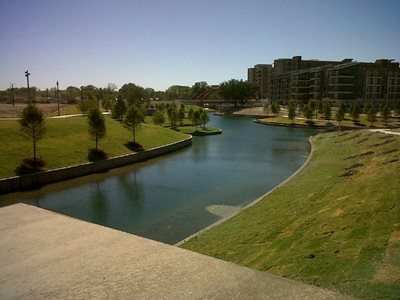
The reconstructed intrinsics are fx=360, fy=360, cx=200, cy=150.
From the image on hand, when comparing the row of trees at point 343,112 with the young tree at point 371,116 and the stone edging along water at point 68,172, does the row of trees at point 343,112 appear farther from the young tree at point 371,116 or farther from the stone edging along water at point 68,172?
the stone edging along water at point 68,172

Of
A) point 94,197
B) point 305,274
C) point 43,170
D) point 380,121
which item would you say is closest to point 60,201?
point 94,197

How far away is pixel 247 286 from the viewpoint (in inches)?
288

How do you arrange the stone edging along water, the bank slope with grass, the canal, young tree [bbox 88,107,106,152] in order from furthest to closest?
young tree [bbox 88,107,106,152]
the stone edging along water
the canal
the bank slope with grass

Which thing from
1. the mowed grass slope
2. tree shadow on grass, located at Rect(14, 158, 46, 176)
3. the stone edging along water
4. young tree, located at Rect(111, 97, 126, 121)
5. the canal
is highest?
young tree, located at Rect(111, 97, 126, 121)

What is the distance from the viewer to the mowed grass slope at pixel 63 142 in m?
32.3

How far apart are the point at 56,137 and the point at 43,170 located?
925 cm

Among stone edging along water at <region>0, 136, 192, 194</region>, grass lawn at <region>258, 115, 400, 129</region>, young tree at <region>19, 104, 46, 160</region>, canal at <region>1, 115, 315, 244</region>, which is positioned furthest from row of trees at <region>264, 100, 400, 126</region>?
young tree at <region>19, 104, 46, 160</region>

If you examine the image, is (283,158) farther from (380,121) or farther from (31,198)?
(380,121)

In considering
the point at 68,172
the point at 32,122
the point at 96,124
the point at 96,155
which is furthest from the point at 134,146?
the point at 32,122

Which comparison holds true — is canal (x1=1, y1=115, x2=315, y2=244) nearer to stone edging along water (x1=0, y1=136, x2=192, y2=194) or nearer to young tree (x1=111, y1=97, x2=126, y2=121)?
stone edging along water (x1=0, y1=136, x2=192, y2=194)

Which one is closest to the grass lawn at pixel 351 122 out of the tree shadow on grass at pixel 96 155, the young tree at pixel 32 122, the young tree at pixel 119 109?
the young tree at pixel 119 109

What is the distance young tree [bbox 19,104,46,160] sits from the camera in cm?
3344

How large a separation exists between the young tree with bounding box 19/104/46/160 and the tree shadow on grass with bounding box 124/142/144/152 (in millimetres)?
11348

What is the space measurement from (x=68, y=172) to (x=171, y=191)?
35.0 ft
